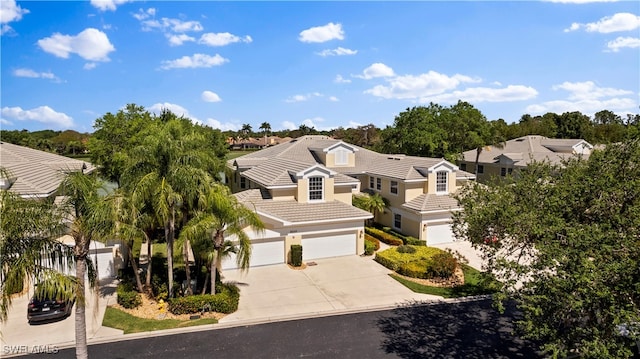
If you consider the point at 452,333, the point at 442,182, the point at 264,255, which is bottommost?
the point at 452,333

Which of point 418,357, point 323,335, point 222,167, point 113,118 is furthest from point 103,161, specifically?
point 418,357

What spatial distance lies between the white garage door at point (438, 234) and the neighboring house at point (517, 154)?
926 inches

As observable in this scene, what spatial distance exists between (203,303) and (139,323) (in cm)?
251

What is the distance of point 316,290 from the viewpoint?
1972 centimetres

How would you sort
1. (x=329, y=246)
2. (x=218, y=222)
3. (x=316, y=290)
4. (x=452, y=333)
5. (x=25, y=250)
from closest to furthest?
(x=25, y=250), (x=452, y=333), (x=218, y=222), (x=316, y=290), (x=329, y=246)

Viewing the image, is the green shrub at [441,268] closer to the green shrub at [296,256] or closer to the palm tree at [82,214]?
the green shrub at [296,256]

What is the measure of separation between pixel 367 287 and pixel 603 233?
12.0m

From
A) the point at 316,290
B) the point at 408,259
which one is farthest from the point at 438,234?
the point at 316,290

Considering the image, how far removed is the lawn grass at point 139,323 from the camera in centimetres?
1534

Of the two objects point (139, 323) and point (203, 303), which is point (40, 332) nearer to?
point (139, 323)

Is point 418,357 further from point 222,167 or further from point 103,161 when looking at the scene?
point 103,161

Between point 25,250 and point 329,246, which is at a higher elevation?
point 25,250

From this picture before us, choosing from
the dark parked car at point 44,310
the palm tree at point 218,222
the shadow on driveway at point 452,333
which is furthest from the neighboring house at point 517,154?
the dark parked car at point 44,310

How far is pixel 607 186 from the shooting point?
10.9 meters
